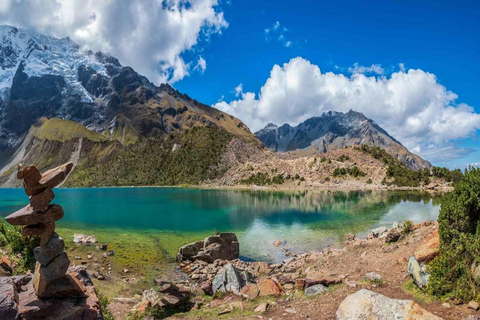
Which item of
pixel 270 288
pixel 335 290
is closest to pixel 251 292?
pixel 270 288

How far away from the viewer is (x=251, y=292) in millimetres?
17172

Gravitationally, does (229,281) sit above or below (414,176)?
below

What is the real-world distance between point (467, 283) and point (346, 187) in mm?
125151

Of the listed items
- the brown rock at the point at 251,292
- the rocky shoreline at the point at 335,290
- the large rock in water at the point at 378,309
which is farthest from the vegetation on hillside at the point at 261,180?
the large rock in water at the point at 378,309

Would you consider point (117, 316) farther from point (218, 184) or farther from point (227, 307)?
point (218, 184)

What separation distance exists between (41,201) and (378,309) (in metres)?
12.8

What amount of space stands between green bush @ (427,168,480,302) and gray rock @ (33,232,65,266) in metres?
15.4

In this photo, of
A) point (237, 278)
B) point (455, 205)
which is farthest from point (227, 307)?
point (455, 205)

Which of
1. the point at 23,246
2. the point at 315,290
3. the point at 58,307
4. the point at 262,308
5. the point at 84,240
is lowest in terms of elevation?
the point at 84,240

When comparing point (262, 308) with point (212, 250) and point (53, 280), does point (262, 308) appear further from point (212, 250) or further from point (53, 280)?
point (212, 250)

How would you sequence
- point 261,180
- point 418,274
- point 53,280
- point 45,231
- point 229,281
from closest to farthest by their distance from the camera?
point 53,280, point 45,231, point 418,274, point 229,281, point 261,180

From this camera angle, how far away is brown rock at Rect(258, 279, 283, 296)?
1664 centimetres

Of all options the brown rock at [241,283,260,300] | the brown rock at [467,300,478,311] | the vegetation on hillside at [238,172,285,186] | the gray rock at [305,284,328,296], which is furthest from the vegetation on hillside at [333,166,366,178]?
the brown rock at [467,300,478,311]

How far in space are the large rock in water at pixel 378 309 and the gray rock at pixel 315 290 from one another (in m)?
4.03
